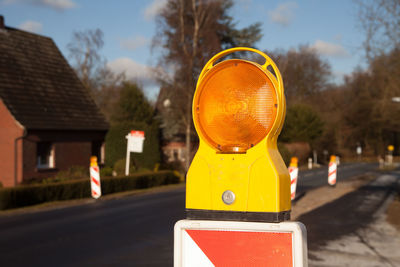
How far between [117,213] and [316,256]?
24.0ft

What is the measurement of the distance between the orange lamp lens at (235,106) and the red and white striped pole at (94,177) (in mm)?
15987

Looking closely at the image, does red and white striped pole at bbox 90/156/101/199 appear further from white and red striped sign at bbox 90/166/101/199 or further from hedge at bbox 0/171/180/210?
hedge at bbox 0/171/180/210

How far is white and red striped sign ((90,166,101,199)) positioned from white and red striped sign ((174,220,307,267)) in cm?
1611

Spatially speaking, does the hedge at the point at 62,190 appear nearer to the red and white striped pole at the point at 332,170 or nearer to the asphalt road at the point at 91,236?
the asphalt road at the point at 91,236

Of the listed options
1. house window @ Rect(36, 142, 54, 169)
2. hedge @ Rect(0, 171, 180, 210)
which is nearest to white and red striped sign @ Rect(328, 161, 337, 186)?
hedge @ Rect(0, 171, 180, 210)

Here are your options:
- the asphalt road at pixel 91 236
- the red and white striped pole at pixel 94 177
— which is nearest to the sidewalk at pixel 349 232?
the asphalt road at pixel 91 236

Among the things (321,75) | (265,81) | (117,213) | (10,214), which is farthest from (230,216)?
(321,75)

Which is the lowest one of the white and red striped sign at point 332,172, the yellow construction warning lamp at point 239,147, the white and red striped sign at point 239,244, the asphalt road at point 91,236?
the asphalt road at point 91,236

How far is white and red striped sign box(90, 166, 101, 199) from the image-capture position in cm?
1791

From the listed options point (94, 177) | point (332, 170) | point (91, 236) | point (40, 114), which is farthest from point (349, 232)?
point (40, 114)

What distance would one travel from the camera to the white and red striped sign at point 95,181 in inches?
705

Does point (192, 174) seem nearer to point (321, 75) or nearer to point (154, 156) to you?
point (154, 156)

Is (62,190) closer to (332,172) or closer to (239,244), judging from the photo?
(332,172)

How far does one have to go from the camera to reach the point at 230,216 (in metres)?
2.05
